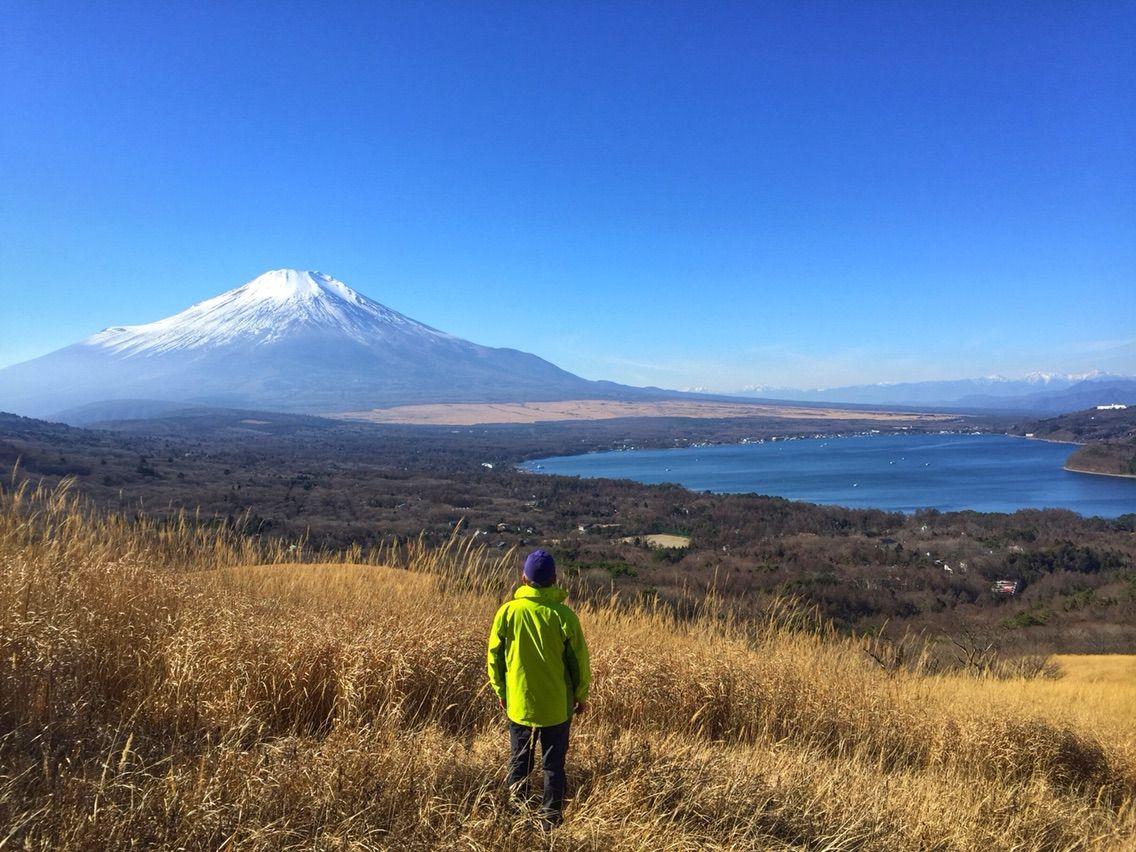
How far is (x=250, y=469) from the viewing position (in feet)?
156

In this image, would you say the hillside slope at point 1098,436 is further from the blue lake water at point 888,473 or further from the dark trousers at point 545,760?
the dark trousers at point 545,760

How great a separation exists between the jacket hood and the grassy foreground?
2.82ft

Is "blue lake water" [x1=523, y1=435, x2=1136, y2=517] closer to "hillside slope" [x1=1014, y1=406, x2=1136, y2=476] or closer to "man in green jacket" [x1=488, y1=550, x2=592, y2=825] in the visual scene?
"hillside slope" [x1=1014, y1=406, x2=1136, y2=476]

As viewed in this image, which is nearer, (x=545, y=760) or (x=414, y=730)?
(x=545, y=760)

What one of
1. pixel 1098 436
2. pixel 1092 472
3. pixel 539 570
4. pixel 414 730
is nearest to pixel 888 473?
pixel 1092 472

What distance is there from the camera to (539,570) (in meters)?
3.47

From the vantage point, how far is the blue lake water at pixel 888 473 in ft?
169

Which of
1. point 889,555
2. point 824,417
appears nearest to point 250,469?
point 889,555

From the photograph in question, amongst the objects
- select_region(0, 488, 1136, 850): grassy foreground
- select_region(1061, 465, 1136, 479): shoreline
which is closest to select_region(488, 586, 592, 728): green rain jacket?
select_region(0, 488, 1136, 850): grassy foreground

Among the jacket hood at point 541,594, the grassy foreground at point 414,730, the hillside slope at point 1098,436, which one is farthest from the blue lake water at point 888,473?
the jacket hood at point 541,594

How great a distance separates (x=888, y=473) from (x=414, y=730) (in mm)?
72400

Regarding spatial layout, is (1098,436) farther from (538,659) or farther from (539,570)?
(538,659)

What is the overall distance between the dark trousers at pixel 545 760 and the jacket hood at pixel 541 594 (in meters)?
0.59

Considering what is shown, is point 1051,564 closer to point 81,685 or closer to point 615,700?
point 615,700
